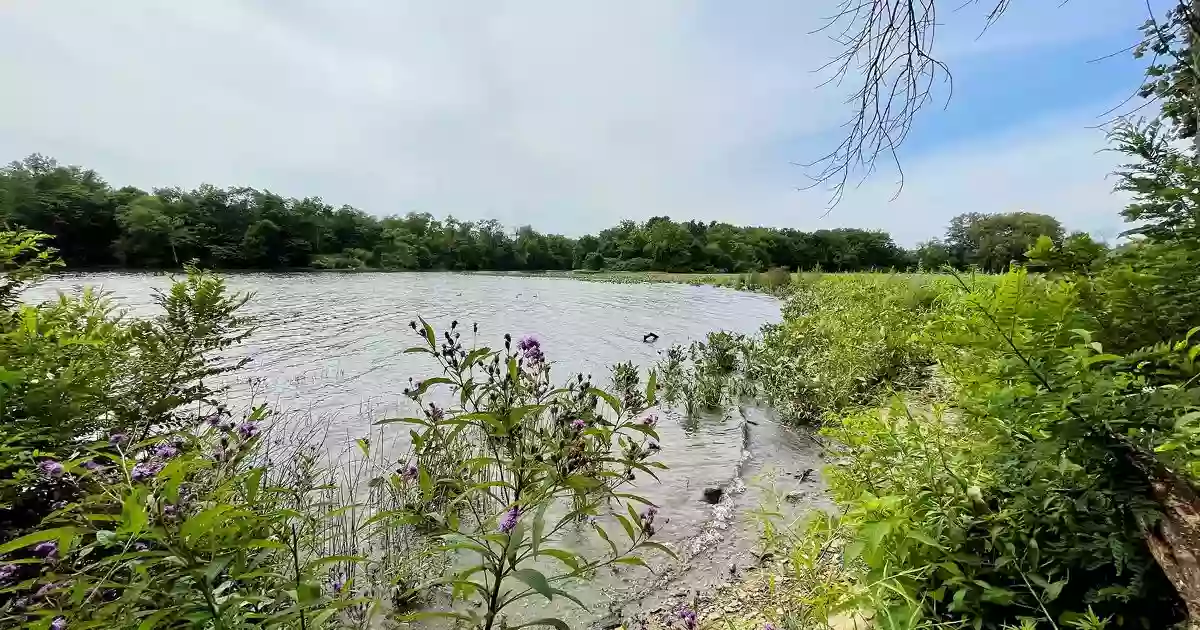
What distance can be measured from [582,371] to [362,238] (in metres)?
88.4

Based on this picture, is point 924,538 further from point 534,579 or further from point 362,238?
point 362,238

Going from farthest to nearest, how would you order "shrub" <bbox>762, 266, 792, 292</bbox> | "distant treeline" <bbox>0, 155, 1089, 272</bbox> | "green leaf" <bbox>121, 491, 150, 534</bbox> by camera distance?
1. "distant treeline" <bbox>0, 155, 1089, 272</bbox>
2. "shrub" <bbox>762, 266, 792, 292</bbox>
3. "green leaf" <bbox>121, 491, 150, 534</bbox>

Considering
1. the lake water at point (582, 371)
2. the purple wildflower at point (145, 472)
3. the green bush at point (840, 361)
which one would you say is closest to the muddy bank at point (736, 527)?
the lake water at point (582, 371)

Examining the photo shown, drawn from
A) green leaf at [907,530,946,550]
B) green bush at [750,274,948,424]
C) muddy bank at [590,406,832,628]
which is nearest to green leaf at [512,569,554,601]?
green leaf at [907,530,946,550]

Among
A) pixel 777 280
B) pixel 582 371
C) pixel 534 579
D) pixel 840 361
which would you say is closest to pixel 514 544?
pixel 534 579

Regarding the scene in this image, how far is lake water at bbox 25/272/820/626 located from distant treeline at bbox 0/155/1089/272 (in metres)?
22.3

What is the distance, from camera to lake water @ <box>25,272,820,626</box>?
4.02 m

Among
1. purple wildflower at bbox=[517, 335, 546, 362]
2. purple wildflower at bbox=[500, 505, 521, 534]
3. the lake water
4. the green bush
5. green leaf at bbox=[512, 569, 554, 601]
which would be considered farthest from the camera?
the green bush

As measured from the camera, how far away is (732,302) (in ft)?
83.6

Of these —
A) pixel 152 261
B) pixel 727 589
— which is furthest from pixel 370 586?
pixel 152 261

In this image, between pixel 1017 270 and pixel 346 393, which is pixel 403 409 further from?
pixel 1017 270

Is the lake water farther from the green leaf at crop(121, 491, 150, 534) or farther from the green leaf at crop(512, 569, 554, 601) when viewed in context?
the green leaf at crop(121, 491, 150, 534)

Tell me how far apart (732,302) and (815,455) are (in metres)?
20.7

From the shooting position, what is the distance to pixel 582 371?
9.57 metres
